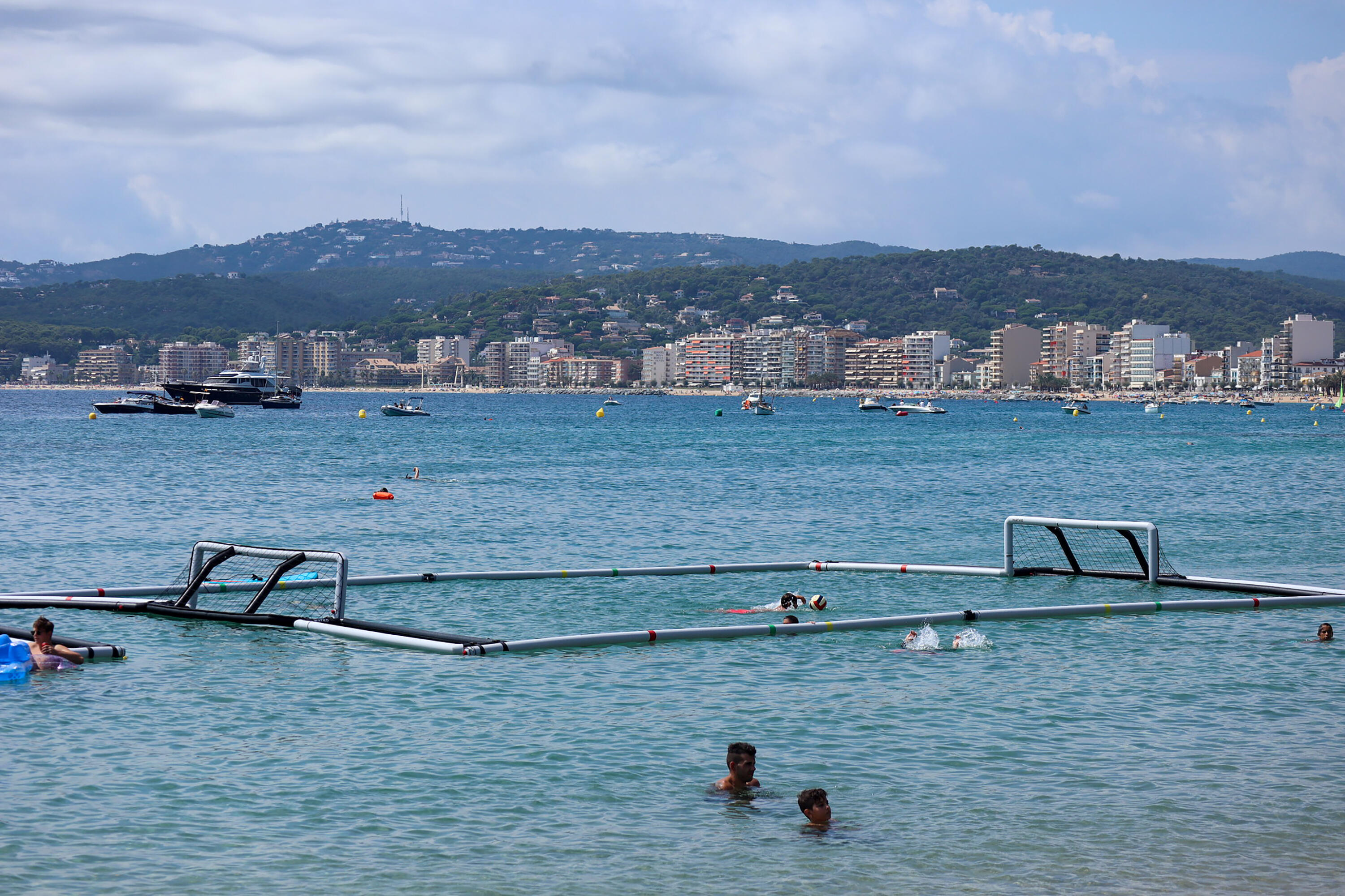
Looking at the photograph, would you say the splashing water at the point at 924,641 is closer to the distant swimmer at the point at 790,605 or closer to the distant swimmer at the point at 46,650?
the distant swimmer at the point at 790,605

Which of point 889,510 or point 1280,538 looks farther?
point 889,510

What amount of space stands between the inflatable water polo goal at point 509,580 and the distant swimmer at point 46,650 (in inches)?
124

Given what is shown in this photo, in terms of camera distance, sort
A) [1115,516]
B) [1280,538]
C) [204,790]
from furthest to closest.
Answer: [1115,516]
[1280,538]
[204,790]

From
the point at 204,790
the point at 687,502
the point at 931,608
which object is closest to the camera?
the point at 204,790

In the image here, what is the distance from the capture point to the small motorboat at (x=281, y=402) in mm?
164000

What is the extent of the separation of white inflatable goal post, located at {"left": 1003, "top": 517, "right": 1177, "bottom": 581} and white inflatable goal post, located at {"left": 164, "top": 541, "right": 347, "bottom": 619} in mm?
12415

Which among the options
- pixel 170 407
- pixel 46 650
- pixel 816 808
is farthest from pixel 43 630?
pixel 170 407

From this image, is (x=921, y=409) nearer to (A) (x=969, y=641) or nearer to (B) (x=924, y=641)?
(A) (x=969, y=641)

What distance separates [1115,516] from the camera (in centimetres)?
4506

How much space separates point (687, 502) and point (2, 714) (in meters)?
34.4

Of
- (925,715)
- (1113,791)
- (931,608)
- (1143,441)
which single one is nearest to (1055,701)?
(925,715)

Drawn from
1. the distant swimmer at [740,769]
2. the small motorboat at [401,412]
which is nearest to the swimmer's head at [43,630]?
the distant swimmer at [740,769]

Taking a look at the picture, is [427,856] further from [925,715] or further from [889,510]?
[889,510]

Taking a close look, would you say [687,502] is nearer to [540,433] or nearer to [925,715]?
[925,715]
